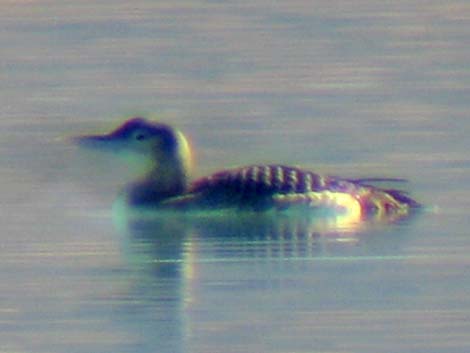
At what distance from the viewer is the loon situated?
13.6 metres

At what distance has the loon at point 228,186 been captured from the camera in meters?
13.6

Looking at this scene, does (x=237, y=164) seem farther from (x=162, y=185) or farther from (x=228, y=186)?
(x=228, y=186)

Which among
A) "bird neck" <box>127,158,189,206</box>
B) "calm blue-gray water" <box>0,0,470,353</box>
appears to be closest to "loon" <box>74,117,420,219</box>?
"bird neck" <box>127,158,189,206</box>

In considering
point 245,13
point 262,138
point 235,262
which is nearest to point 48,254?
point 235,262

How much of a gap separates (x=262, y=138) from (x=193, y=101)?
4.72 feet

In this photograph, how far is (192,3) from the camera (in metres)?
21.5

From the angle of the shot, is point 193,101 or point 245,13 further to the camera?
point 245,13

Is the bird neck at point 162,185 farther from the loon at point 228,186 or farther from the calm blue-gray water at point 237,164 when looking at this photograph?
the calm blue-gray water at point 237,164

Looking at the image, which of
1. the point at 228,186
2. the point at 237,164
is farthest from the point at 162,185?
the point at 228,186

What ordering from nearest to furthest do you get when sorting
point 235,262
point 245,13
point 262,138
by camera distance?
point 235,262 → point 262,138 → point 245,13

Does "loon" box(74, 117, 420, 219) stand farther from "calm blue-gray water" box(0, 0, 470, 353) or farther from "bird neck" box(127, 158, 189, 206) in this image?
"calm blue-gray water" box(0, 0, 470, 353)

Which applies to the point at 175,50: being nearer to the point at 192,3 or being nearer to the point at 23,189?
the point at 192,3

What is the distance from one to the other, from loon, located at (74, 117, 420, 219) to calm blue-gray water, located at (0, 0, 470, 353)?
0.49 feet

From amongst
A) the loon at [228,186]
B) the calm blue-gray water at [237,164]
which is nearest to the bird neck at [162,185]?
the loon at [228,186]
